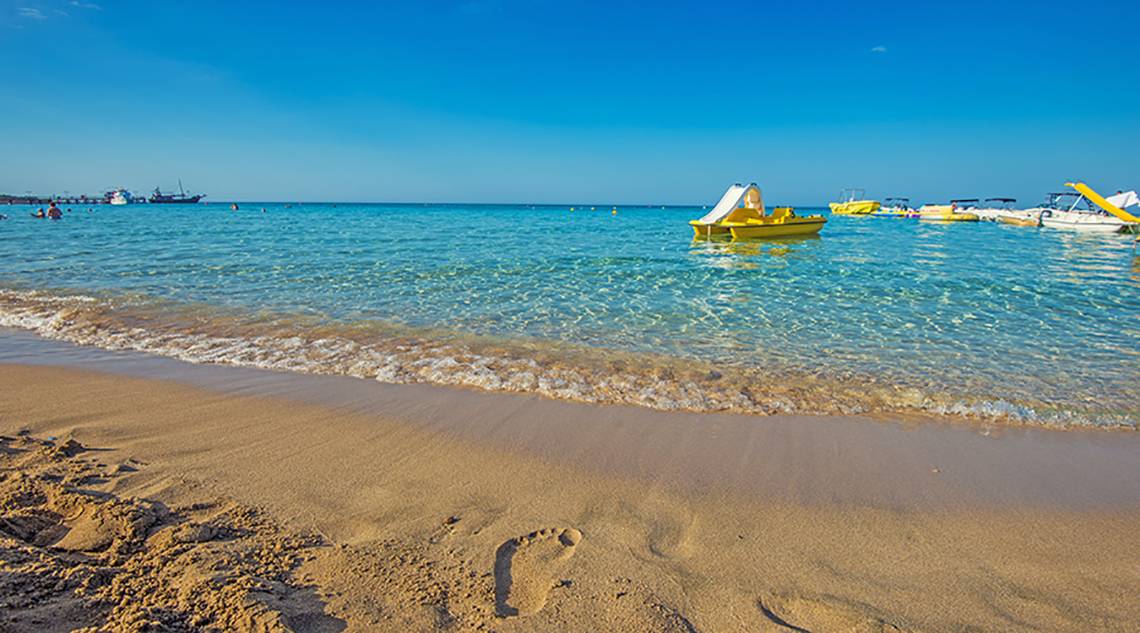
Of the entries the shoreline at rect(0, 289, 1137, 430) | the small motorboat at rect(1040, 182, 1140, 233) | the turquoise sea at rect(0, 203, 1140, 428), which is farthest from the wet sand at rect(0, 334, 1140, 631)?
the small motorboat at rect(1040, 182, 1140, 233)

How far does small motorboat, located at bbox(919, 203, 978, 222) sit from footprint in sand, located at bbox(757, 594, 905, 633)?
7904 centimetres

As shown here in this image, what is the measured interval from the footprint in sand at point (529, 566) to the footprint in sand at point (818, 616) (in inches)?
38.1

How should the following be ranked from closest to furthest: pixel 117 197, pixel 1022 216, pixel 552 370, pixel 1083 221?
A: pixel 552 370
pixel 1083 221
pixel 1022 216
pixel 117 197

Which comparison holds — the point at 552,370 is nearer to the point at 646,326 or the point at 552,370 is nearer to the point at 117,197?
the point at 646,326

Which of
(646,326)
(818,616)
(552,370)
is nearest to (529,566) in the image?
(818,616)

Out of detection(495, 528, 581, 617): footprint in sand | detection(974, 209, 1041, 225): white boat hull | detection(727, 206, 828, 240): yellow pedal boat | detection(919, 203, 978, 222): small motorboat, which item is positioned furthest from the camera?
detection(919, 203, 978, 222): small motorboat

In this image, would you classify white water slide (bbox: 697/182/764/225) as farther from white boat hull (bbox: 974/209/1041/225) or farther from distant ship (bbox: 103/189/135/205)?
distant ship (bbox: 103/189/135/205)

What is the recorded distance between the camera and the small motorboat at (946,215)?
65.2 metres

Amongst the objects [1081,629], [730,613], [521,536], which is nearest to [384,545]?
[521,536]

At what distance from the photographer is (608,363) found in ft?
21.5

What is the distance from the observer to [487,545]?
2.79 m

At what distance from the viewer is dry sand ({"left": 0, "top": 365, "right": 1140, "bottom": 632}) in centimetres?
221

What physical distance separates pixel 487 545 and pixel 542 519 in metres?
0.42

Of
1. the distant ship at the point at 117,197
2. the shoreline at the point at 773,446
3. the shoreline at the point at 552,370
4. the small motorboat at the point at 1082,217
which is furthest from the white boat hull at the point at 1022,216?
the distant ship at the point at 117,197
